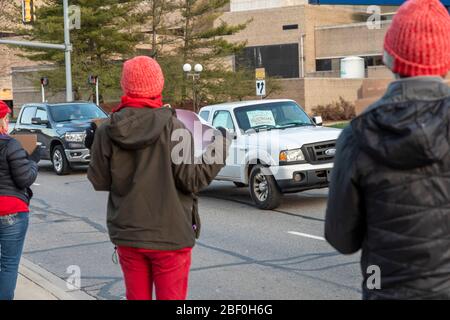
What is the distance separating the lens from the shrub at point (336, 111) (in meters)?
45.8

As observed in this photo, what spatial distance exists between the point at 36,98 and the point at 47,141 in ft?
140

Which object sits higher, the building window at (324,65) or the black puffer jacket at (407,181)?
the building window at (324,65)

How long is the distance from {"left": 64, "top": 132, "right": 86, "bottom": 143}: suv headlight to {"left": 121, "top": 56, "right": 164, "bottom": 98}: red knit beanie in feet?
46.6

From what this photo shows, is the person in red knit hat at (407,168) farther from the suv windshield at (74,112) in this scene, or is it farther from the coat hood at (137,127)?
the suv windshield at (74,112)

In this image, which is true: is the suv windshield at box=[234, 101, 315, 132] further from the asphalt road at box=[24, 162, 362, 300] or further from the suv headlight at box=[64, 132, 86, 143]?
the suv headlight at box=[64, 132, 86, 143]

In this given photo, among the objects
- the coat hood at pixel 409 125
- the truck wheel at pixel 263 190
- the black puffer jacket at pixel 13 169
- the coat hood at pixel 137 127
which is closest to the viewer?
the coat hood at pixel 409 125

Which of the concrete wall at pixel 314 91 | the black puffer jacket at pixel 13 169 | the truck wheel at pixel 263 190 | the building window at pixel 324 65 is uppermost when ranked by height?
the building window at pixel 324 65

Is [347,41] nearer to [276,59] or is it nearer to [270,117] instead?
[276,59]

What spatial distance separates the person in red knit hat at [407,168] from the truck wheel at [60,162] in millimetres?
15980

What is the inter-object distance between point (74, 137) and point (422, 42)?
1591 centimetres

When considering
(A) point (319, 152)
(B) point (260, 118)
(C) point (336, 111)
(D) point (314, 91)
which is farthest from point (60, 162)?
(D) point (314, 91)

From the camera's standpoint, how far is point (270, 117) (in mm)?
12133

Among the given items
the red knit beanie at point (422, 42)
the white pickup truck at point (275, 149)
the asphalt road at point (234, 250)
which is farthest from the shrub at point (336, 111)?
the red knit beanie at point (422, 42)

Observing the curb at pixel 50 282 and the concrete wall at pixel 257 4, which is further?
the concrete wall at pixel 257 4
